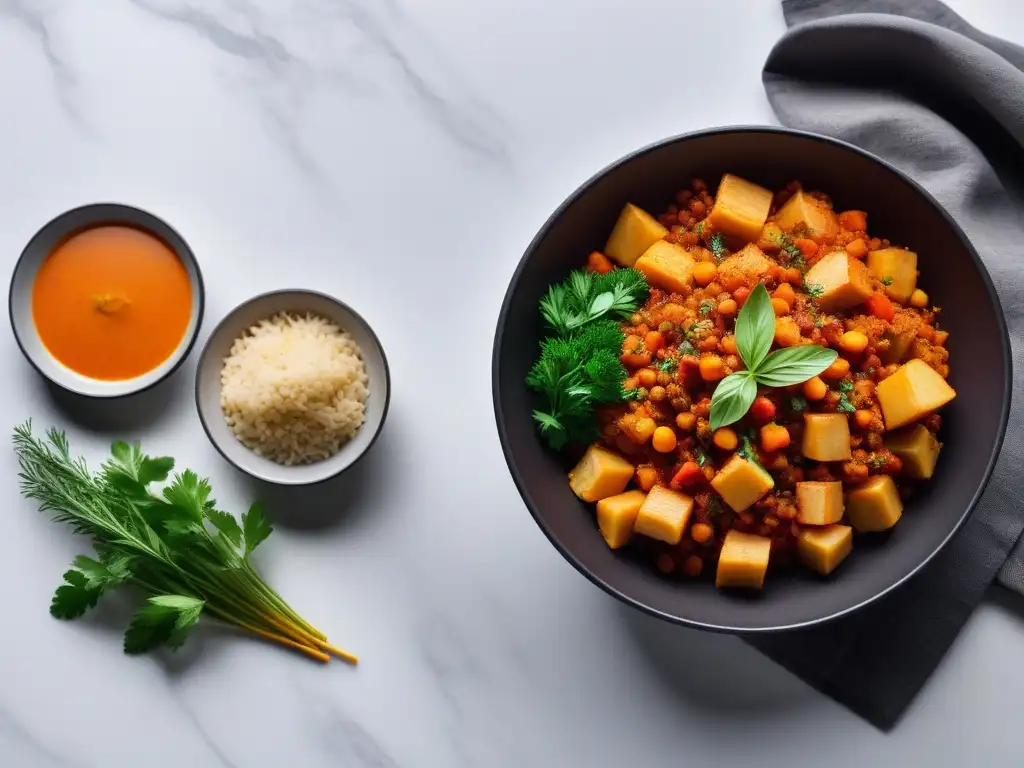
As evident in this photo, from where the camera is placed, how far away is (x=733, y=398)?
2.51m

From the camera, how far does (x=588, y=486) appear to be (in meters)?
2.81

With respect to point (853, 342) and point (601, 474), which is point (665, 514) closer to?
point (601, 474)

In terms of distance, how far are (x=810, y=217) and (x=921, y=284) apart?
16.7 inches

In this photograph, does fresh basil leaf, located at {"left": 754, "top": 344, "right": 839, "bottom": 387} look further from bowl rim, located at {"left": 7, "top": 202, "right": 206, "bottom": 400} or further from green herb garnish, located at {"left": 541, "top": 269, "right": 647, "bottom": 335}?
bowl rim, located at {"left": 7, "top": 202, "right": 206, "bottom": 400}

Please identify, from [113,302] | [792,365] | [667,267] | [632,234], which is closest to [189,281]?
[113,302]

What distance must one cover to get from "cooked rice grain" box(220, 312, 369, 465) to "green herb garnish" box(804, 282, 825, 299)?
57.4 inches

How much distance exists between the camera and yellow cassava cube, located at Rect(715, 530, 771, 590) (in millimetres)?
2670

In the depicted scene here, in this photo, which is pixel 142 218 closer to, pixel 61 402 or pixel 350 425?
pixel 61 402

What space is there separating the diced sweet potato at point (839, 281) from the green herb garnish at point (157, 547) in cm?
190

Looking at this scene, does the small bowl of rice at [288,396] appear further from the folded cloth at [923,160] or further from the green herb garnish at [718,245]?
the folded cloth at [923,160]

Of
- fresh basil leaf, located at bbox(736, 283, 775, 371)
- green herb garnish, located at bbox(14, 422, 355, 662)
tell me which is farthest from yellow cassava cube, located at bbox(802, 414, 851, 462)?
green herb garnish, located at bbox(14, 422, 355, 662)

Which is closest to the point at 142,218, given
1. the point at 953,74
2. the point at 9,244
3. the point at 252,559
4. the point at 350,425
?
the point at 9,244

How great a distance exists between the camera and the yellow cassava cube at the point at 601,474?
2771 millimetres

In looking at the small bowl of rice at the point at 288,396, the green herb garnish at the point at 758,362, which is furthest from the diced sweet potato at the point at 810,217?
the small bowl of rice at the point at 288,396
